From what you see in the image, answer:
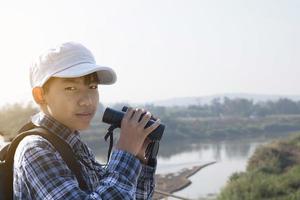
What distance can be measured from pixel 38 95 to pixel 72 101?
74 mm

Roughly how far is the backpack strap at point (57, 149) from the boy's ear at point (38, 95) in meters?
0.07

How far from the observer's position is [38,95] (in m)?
0.91

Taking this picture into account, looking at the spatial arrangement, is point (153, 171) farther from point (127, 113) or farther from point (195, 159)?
point (195, 159)

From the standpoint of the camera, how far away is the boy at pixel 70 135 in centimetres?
80

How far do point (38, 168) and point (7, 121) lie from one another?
4.91 m

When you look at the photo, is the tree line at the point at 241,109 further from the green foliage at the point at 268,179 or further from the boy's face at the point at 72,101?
the boy's face at the point at 72,101

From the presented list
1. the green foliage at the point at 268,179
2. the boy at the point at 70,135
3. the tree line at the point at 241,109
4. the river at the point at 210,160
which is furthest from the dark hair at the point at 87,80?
the tree line at the point at 241,109

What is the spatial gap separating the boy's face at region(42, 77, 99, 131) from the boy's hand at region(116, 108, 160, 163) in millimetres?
71

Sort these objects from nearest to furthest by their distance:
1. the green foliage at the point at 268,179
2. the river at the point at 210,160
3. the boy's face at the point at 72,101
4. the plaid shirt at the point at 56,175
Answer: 1. the plaid shirt at the point at 56,175
2. the boy's face at the point at 72,101
3. the green foliage at the point at 268,179
4. the river at the point at 210,160

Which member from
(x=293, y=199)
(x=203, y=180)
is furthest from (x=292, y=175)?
(x=203, y=180)

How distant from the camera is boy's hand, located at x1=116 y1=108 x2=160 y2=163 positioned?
0.88 meters

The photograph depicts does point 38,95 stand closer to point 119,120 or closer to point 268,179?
point 119,120

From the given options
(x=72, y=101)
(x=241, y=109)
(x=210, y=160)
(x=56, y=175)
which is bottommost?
(x=210, y=160)

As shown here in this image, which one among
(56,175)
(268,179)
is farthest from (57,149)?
(268,179)
